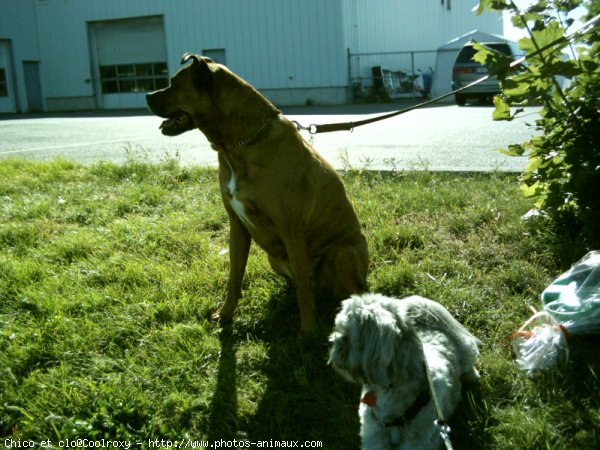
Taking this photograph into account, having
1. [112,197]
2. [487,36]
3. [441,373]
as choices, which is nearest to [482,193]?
[441,373]

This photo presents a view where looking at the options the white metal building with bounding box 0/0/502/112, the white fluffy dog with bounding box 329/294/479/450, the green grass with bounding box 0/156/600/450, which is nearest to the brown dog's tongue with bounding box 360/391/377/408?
the white fluffy dog with bounding box 329/294/479/450

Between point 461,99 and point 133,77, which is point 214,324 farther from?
point 133,77

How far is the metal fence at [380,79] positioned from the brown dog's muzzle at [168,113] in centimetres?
2298

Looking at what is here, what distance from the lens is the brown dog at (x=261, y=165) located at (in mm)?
3525

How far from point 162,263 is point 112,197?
200 centimetres

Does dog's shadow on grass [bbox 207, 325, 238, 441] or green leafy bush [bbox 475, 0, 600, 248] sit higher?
green leafy bush [bbox 475, 0, 600, 248]

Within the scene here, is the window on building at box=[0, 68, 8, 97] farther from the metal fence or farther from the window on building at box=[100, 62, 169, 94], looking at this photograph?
the metal fence

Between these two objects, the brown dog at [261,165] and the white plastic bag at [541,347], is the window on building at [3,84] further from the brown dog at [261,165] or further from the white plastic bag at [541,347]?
the white plastic bag at [541,347]

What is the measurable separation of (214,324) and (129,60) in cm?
2835

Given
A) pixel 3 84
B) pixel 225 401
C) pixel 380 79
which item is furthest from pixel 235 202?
pixel 3 84

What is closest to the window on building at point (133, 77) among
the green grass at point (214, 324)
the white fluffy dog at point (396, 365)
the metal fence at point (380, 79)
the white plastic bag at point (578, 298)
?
the metal fence at point (380, 79)

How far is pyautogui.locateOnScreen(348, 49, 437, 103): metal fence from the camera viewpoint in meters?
26.1

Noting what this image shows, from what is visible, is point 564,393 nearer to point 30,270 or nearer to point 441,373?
point 441,373

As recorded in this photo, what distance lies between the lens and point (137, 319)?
3936 mm
